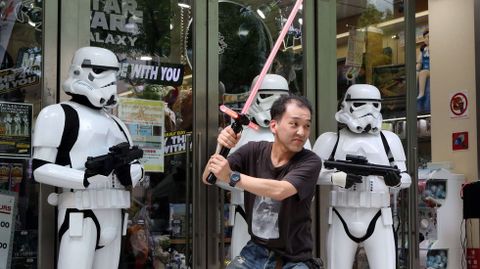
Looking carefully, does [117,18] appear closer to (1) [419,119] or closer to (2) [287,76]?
(2) [287,76]

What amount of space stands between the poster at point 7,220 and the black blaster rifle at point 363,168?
87.4 inches

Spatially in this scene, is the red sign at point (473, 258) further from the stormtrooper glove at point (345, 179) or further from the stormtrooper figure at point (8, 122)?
the stormtrooper figure at point (8, 122)

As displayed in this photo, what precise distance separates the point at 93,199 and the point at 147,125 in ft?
4.52

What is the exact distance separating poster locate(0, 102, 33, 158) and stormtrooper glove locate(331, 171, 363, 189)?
2097 mm

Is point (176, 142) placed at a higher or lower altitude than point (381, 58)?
lower

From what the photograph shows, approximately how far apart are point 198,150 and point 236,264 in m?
2.49

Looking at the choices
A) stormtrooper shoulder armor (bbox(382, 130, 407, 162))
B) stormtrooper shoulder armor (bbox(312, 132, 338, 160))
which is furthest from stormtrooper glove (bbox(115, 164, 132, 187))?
stormtrooper shoulder armor (bbox(382, 130, 407, 162))

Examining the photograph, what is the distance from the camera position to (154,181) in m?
5.38

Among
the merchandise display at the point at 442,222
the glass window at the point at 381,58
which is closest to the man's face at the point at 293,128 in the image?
the glass window at the point at 381,58

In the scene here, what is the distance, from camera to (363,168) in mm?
4625

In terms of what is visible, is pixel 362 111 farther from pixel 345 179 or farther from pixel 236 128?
pixel 236 128

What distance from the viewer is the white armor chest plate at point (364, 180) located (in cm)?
495

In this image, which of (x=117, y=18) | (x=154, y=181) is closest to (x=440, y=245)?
(x=154, y=181)

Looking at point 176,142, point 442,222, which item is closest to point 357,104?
point 176,142
